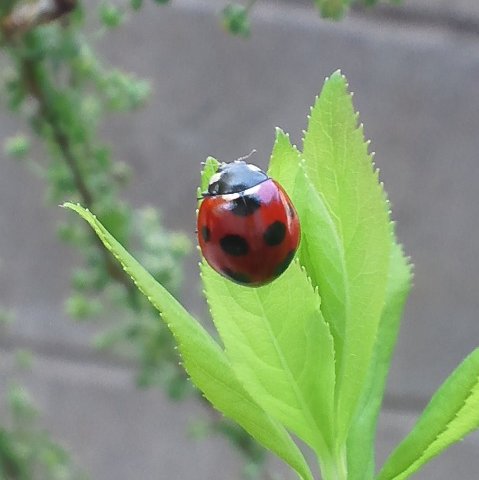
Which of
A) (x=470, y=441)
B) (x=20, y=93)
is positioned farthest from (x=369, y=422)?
(x=470, y=441)

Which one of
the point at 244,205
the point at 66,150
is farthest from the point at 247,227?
the point at 66,150

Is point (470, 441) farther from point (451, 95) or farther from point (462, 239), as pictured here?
point (451, 95)

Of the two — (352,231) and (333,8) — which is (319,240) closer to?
(352,231)

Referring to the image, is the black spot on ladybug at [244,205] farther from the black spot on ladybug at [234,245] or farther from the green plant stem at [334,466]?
the green plant stem at [334,466]

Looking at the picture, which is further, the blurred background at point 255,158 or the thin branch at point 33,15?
the blurred background at point 255,158

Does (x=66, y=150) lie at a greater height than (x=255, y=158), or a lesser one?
lesser

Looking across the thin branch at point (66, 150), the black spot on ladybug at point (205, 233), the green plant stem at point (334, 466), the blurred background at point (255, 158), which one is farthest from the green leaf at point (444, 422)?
the blurred background at point (255, 158)
